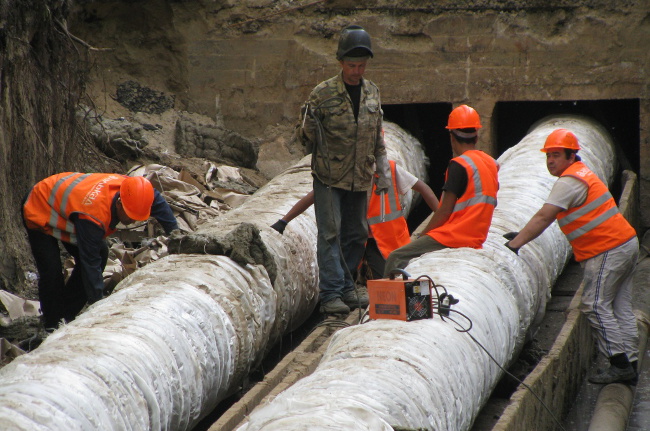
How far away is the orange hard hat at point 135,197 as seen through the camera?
5.73 meters

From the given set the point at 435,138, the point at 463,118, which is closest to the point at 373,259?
the point at 463,118

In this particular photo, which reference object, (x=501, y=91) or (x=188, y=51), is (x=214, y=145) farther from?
(x=501, y=91)

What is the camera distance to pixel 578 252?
6012 mm

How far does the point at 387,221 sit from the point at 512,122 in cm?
567

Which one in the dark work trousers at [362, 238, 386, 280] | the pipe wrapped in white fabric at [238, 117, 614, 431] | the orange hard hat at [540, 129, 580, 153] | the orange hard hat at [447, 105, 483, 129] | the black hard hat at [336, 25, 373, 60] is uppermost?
the black hard hat at [336, 25, 373, 60]

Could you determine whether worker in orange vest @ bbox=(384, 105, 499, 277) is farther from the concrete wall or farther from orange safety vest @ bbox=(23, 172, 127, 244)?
the concrete wall

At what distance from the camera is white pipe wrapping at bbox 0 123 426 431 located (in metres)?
3.83

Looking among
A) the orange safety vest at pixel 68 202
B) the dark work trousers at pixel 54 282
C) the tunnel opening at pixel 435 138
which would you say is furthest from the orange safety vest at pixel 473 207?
the tunnel opening at pixel 435 138

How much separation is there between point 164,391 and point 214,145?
5904 millimetres

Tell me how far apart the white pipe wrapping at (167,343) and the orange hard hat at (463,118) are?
1.54 m

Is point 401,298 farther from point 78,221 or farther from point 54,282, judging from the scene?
point 54,282

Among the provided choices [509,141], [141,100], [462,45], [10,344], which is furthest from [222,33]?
[10,344]

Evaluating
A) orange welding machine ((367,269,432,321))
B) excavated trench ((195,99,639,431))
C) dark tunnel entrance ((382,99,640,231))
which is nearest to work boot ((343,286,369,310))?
excavated trench ((195,99,639,431))

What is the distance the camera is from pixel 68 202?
228 inches
